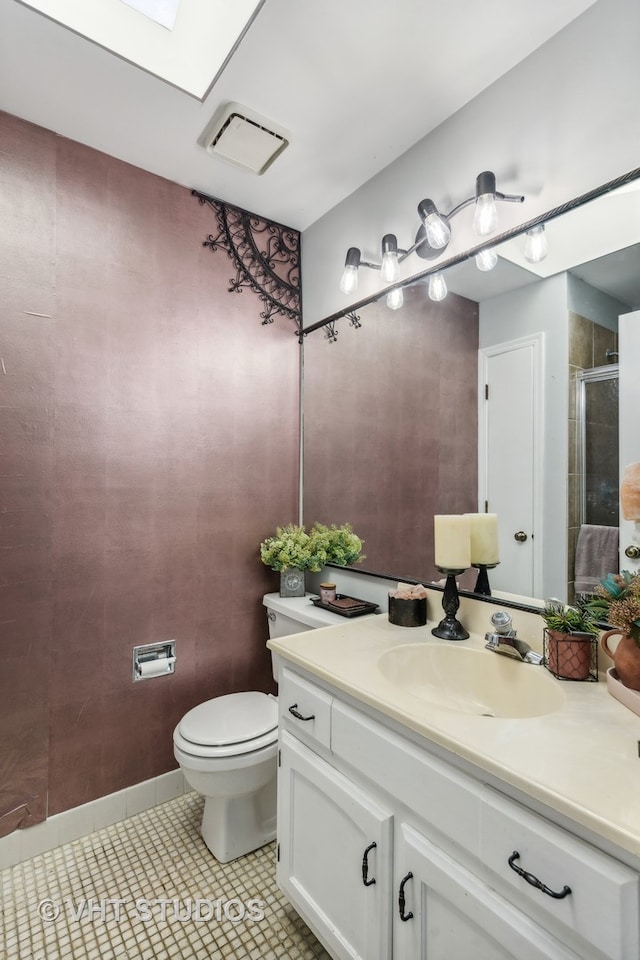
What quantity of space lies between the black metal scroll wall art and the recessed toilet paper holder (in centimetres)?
151

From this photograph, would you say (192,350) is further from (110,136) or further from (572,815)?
(572,815)

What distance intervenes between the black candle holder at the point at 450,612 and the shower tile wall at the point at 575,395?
317mm

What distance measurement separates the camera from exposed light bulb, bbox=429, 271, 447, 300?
1.61m

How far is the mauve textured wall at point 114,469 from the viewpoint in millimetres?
1632

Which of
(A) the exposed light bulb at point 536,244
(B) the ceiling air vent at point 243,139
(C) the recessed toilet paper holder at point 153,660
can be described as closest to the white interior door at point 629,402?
(A) the exposed light bulb at point 536,244

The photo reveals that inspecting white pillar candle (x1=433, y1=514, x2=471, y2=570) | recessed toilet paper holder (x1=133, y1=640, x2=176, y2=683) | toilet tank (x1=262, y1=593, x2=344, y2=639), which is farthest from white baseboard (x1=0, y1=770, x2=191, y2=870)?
white pillar candle (x1=433, y1=514, x2=471, y2=570)

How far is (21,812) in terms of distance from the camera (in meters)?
1.63

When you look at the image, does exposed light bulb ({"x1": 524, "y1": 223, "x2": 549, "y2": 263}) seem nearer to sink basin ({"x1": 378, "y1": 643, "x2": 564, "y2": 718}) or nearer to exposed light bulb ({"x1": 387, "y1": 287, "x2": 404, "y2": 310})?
exposed light bulb ({"x1": 387, "y1": 287, "x2": 404, "y2": 310})

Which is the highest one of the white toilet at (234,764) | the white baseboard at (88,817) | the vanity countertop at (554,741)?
the vanity countertop at (554,741)

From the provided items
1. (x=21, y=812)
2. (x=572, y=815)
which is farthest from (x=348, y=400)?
(x=21, y=812)

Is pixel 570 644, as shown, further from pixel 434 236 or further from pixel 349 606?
pixel 434 236

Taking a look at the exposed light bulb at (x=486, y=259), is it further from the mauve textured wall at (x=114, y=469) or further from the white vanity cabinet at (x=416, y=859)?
the white vanity cabinet at (x=416, y=859)

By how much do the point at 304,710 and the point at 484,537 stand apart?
2.40 ft

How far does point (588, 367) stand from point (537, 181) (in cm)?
57
